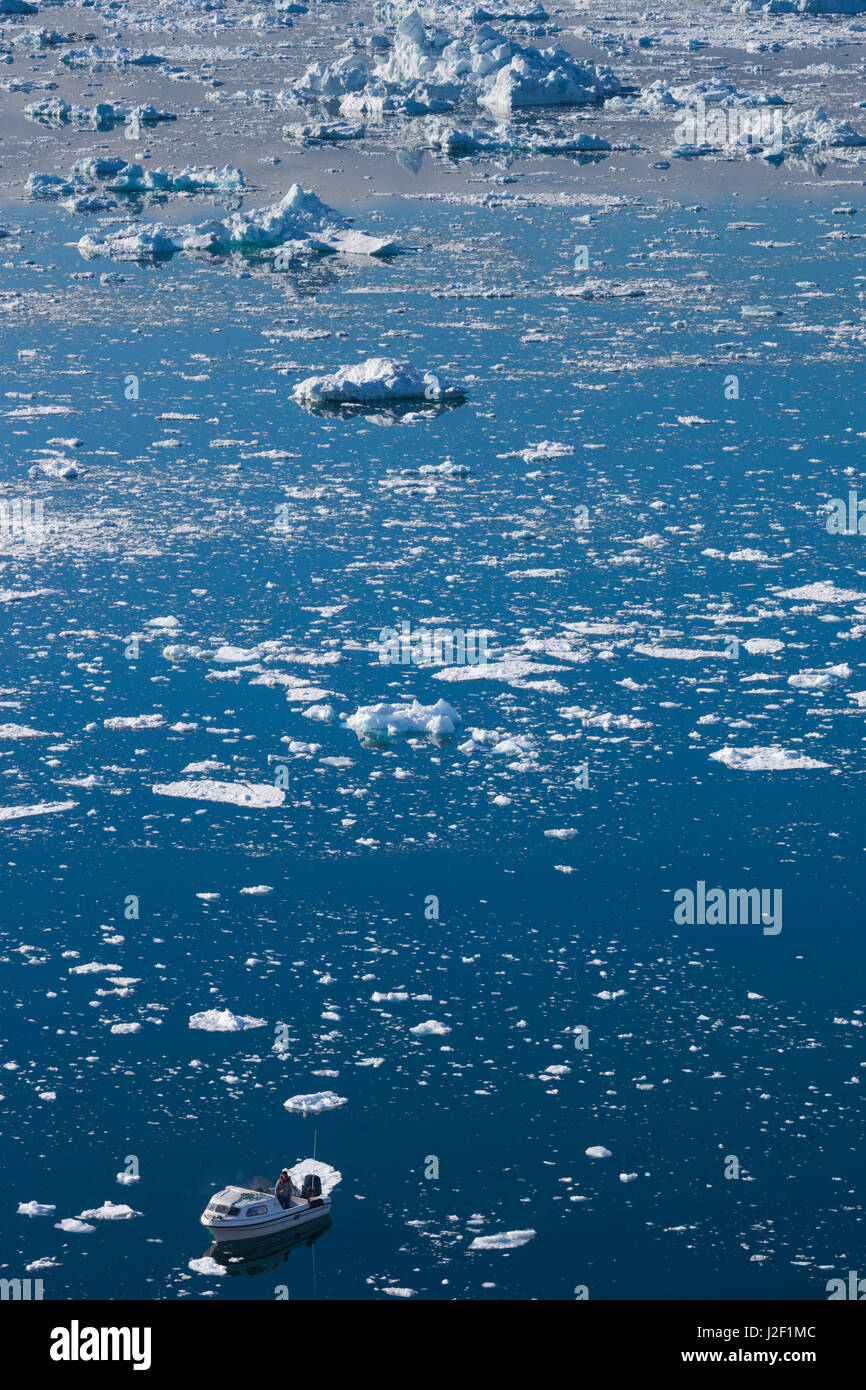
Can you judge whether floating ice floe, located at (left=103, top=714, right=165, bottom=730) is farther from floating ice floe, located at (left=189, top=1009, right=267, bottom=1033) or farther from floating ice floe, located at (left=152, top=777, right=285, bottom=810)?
floating ice floe, located at (left=189, top=1009, right=267, bottom=1033)

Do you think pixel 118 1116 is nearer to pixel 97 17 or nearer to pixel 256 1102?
pixel 256 1102

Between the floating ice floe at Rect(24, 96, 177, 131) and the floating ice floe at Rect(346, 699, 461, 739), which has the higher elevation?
the floating ice floe at Rect(24, 96, 177, 131)

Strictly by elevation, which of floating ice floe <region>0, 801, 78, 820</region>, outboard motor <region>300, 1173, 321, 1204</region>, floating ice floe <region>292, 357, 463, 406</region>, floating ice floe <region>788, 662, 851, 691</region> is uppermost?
floating ice floe <region>292, 357, 463, 406</region>

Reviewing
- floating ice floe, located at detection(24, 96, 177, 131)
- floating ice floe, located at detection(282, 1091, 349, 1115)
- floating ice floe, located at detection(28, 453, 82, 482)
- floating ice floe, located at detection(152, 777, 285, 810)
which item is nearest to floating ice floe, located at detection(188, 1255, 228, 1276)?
floating ice floe, located at detection(282, 1091, 349, 1115)

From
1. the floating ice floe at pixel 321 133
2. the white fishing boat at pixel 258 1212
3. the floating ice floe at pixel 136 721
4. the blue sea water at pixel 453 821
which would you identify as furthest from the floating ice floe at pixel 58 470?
the floating ice floe at pixel 321 133

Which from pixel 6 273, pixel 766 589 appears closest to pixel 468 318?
pixel 6 273
